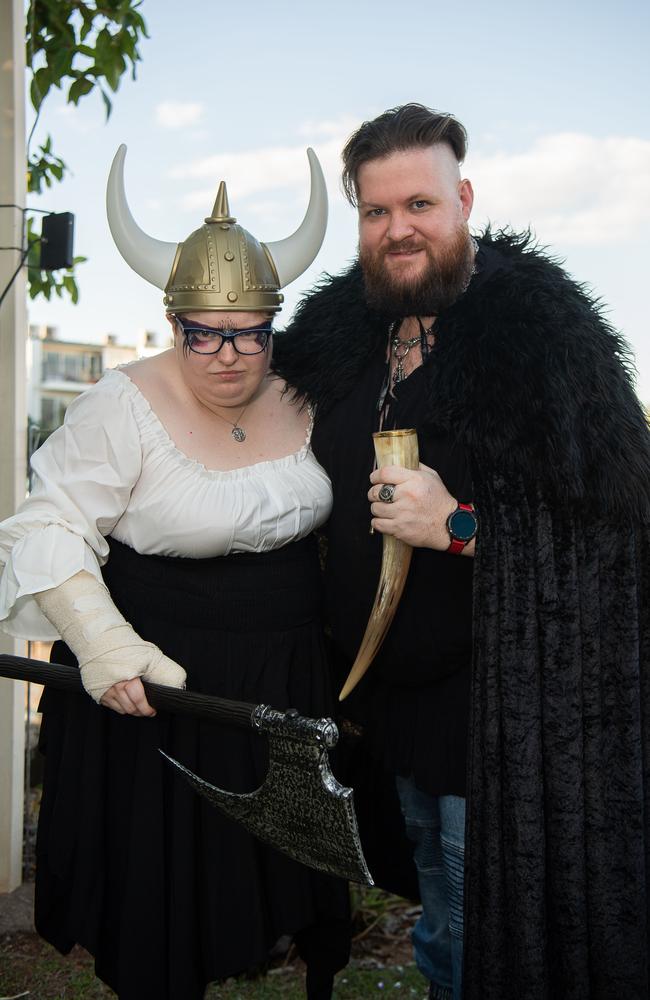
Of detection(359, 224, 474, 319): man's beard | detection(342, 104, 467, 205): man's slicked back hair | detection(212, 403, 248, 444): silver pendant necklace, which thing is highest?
detection(342, 104, 467, 205): man's slicked back hair

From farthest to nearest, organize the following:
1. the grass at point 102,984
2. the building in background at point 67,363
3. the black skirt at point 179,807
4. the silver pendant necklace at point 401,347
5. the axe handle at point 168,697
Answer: the building in background at point 67,363 < the grass at point 102,984 < the silver pendant necklace at point 401,347 < the black skirt at point 179,807 < the axe handle at point 168,697

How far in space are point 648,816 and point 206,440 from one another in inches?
55.7

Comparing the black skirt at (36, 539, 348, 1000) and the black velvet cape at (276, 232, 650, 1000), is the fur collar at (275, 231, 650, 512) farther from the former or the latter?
the black skirt at (36, 539, 348, 1000)

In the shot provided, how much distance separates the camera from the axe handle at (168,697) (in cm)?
214

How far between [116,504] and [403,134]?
1160 mm

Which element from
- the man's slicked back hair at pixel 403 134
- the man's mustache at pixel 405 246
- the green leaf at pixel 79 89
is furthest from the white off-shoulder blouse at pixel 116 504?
the green leaf at pixel 79 89

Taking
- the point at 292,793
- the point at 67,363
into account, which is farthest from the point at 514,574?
the point at 67,363

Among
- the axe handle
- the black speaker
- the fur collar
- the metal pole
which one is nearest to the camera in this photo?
the axe handle

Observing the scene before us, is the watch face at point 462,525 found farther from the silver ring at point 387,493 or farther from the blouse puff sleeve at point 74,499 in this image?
the blouse puff sleeve at point 74,499

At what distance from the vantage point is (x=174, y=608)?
2449mm

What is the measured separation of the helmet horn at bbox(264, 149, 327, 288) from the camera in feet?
8.23

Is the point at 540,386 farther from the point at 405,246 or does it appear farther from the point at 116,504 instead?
the point at 116,504

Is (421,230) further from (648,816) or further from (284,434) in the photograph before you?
(648,816)

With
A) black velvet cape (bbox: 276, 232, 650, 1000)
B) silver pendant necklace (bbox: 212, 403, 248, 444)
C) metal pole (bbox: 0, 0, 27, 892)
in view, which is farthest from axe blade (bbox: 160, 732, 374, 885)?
metal pole (bbox: 0, 0, 27, 892)
